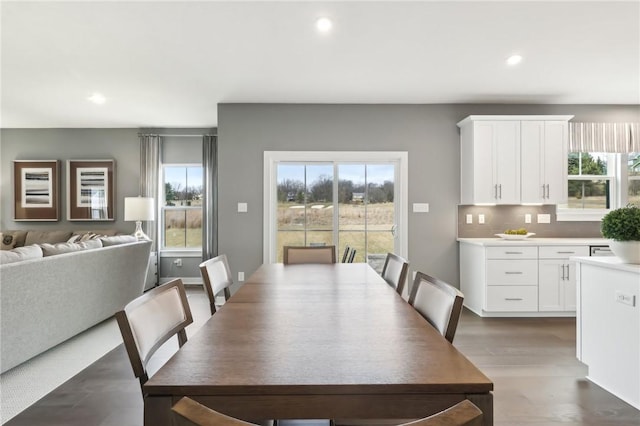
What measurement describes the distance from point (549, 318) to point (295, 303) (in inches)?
151

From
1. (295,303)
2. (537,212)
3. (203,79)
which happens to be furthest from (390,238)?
(295,303)

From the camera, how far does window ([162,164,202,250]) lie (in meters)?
6.42

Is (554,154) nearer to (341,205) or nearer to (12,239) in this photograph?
(341,205)

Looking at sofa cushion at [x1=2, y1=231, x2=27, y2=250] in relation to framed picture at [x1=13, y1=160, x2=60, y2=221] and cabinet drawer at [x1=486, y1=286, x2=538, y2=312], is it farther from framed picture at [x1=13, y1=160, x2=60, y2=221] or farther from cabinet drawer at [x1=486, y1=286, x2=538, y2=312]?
cabinet drawer at [x1=486, y1=286, x2=538, y2=312]

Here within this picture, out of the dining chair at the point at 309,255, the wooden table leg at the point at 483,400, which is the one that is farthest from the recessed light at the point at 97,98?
the wooden table leg at the point at 483,400

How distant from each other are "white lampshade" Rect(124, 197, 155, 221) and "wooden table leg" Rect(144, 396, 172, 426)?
5.27m

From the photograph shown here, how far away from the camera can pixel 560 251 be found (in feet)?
13.8

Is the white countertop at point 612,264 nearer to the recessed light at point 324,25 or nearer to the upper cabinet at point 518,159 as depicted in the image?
the upper cabinet at point 518,159

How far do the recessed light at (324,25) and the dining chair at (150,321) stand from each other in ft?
7.09

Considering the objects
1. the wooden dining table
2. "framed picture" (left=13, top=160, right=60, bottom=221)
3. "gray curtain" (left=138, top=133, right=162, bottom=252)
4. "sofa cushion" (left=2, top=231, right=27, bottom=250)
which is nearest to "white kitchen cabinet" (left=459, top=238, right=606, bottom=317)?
the wooden dining table

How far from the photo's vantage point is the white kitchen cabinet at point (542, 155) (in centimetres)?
451

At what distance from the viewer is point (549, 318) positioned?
4.21m

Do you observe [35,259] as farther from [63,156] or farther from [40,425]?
[63,156]

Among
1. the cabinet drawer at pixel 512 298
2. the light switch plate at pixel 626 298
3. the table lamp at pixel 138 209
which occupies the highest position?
the table lamp at pixel 138 209
